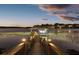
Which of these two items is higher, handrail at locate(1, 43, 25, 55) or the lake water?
the lake water

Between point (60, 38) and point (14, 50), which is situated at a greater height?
point (60, 38)

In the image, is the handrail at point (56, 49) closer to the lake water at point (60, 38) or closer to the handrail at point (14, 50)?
the lake water at point (60, 38)

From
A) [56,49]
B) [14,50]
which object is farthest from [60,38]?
[14,50]

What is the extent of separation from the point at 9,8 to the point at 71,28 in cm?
83

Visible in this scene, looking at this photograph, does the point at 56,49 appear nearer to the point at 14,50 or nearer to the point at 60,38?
the point at 60,38

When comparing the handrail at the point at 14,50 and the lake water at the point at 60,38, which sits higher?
the lake water at the point at 60,38

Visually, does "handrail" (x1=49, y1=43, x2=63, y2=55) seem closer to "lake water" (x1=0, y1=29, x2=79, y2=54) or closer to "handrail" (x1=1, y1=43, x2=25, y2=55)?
"lake water" (x1=0, y1=29, x2=79, y2=54)

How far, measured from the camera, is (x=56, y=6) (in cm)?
187

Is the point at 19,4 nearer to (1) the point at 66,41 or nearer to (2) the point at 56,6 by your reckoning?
(2) the point at 56,6

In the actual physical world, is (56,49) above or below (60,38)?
below

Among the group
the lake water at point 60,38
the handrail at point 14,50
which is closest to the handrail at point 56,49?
the lake water at point 60,38

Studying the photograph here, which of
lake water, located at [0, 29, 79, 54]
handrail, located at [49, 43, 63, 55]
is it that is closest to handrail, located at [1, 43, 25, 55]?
lake water, located at [0, 29, 79, 54]

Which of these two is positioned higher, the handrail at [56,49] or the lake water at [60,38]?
the lake water at [60,38]
